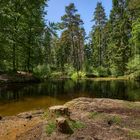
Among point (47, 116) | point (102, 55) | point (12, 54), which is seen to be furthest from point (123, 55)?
point (47, 116)

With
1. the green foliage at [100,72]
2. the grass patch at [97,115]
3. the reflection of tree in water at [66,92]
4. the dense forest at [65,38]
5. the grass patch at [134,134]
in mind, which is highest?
the dense forest at [65,38]

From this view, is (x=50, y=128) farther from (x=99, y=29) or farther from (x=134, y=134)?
(x=99, y=29)

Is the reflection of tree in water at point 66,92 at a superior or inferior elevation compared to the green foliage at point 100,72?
inferior

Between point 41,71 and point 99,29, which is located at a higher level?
point 99,29

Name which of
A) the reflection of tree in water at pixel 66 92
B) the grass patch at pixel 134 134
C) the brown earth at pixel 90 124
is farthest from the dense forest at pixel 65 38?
the grass patch at pixel 134 134

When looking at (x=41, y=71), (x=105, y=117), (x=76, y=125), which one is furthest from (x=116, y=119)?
(x=41, y=71)

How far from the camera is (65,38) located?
69.8m

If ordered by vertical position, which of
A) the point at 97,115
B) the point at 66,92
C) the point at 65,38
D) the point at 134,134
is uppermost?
the point at 65,38

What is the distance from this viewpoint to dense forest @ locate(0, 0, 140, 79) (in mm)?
32406

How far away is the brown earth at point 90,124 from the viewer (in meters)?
8.11

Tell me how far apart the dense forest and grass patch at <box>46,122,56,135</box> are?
2024cm

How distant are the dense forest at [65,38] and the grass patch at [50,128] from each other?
20.2 m

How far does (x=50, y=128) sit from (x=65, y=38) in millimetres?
62148

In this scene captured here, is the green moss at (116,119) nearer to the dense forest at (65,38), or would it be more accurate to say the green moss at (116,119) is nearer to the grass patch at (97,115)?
the grass patch at (97,115)
